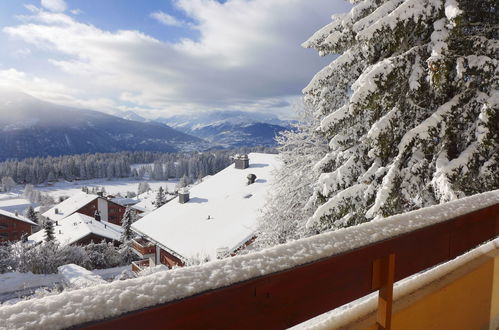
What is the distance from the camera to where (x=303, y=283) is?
117 cm

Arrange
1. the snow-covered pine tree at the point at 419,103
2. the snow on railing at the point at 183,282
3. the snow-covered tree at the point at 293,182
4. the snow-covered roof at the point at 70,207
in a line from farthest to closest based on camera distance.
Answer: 1. the snow-covered roof at the point at 70,207
2. the snow-covered tree at the point at 293,182
3. the snow-covered pine tree at the point at 419,103
4. the snow on railing at the point at 183,282

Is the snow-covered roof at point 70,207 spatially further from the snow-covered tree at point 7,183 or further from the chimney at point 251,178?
the snow-covered tree at point 7,183

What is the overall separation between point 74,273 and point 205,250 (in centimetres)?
964

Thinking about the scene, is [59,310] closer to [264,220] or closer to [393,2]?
[393,2]

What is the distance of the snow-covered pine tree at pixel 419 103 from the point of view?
19.0ft

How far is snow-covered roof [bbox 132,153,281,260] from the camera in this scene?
58.3ft

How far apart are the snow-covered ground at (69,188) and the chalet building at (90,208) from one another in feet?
117

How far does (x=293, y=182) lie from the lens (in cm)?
1402

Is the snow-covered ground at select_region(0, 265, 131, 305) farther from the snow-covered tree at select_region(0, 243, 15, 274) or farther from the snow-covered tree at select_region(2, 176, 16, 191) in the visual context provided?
the snow-covered tree at select_region(2, 176, 16, 191)

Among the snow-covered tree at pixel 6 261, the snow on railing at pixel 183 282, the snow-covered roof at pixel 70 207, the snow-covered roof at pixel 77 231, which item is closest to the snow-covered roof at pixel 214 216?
the snow-covered tree at pixel 6 261

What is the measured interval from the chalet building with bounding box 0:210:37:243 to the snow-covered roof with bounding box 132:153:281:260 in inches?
1431

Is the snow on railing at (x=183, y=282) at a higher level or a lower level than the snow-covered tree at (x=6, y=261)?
higher

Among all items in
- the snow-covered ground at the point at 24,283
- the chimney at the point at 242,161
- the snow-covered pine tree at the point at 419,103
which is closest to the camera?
the snow-covered pine tree at the point at 419,103

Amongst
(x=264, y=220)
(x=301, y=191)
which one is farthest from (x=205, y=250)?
(x=301, y=191)
